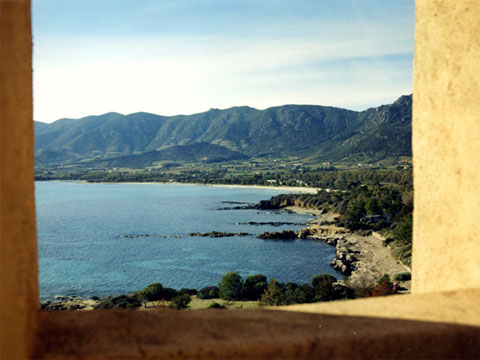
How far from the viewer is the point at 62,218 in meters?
53.0

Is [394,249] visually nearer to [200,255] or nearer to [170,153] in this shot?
[200,255]

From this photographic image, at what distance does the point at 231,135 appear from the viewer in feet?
536

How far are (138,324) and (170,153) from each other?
149m

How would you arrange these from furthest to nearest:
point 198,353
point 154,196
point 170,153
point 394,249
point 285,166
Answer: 1. point 170,153
2. point 285,166
3. point 154,196
4. point 394,249
5. point 198,353

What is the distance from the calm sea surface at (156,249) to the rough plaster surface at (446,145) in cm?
2336

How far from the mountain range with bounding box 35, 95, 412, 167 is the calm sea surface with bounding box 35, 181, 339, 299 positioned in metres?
55.8

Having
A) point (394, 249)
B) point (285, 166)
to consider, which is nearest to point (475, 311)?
point (394, 249)

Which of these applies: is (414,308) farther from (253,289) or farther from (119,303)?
(253,289)

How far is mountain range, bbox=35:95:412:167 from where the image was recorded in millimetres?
109250

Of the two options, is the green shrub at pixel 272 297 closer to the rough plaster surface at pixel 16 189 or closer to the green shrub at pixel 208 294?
the green shrub at pixel 208 294

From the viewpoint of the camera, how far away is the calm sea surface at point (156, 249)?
27031mm

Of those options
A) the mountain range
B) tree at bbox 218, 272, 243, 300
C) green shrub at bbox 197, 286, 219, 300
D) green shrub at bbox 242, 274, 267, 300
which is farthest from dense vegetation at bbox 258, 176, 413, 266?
the mountain range

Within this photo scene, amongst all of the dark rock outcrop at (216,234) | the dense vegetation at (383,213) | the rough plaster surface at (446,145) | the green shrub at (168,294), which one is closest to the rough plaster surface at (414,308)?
the rough plaster surface at (446,145)

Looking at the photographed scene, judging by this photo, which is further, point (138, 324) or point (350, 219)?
point (350, 219)
